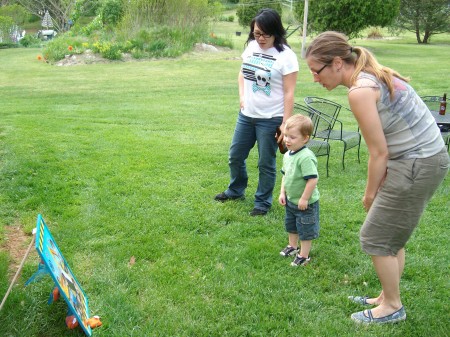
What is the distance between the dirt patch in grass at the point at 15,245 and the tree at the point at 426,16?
3003 centimetres

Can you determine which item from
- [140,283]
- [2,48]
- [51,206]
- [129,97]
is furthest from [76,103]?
[2,48]

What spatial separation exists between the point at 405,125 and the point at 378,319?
1218 millimetres

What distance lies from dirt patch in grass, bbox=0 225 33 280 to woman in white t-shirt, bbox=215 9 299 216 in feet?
6.53

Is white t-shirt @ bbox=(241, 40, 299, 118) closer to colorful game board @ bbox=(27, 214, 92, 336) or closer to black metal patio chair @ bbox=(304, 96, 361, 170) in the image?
black metal patio chair @ bbox=(304, 96, 361, 170)

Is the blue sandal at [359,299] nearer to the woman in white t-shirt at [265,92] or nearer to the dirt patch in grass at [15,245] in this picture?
the woman in white t-shirt at [265,92]

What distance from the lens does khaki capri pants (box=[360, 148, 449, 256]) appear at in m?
2.46

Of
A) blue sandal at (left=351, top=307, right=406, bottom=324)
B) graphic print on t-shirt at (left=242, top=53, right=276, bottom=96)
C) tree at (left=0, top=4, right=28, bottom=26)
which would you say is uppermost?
tree at (left=0, top=4, right=28, bottom=26)

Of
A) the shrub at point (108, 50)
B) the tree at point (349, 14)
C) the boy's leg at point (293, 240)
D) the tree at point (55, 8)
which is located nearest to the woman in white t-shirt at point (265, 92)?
the boy's leg at point (293, 240)

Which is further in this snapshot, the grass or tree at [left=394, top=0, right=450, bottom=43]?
tree at [left=394, top=0, right=450, bottom=43]

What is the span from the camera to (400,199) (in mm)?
2508

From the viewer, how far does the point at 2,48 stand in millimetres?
28422

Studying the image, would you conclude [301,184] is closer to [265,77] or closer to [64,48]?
[265,77]

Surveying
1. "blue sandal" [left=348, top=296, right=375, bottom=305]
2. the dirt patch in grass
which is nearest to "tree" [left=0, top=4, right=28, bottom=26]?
the dirt patch in grass

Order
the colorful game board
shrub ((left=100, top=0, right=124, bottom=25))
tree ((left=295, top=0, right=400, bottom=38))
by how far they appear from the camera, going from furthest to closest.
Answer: shrub ((left=100, top=0, right=124, bottom=25)), tree ((left=295, top=0, right=400, bottom=38)), the colorful game board
